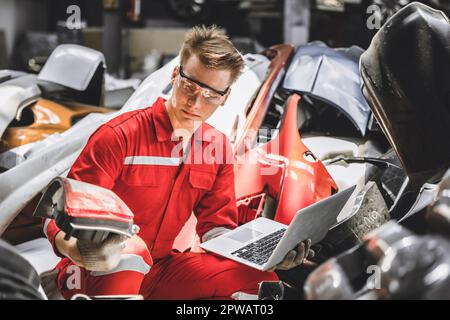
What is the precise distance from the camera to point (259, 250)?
1.13m

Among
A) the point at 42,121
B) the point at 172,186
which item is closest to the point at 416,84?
the point at 172,186

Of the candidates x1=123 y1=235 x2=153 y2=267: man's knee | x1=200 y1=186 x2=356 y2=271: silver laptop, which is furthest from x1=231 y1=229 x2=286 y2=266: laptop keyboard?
x1=123 y1=235 x2=153 y2=267: man's knee

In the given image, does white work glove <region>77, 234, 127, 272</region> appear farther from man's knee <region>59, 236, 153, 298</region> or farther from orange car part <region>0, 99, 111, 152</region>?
orange car part <region>0, 99, 111, 152</region>

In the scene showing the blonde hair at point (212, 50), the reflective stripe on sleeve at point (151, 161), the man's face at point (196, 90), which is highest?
the blonde hair at point (212, 50)

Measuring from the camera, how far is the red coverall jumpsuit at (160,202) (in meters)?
1.06

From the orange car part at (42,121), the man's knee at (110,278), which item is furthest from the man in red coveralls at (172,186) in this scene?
the orange car part at (42,121)

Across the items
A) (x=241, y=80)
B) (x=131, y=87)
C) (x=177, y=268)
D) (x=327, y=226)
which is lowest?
(x=177, y=268)

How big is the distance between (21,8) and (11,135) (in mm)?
860

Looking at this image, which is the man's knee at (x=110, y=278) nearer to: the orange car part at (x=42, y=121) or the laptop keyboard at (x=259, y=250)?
the laptop keyboard at (x=259, y=250)

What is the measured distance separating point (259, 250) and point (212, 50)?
437 millimetres

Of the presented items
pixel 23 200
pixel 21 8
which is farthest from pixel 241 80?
pixel 21 8

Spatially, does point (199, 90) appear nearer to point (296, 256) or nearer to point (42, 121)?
Result: point (296, 256)

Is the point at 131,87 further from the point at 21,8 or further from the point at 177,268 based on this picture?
the point at 177,268

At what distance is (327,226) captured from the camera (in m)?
1.15
